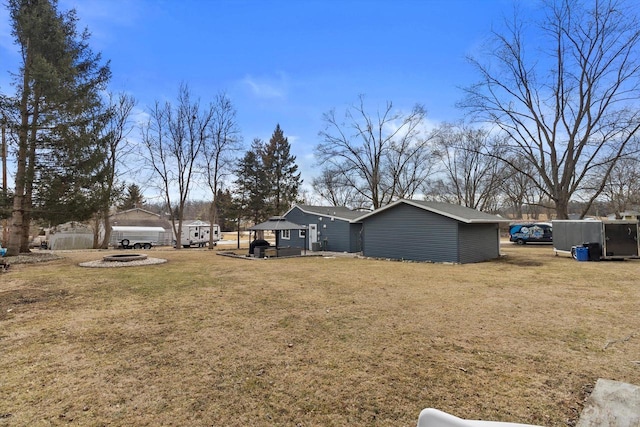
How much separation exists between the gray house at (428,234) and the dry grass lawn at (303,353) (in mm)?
6795

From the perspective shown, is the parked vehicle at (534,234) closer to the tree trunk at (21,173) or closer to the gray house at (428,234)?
the gray house at (428,234)

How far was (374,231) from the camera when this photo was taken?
17.9 meters

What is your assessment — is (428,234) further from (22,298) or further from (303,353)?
(22,298)

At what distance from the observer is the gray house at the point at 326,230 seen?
20.9m

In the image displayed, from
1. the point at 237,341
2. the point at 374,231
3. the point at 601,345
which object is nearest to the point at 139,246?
the point at 374,231

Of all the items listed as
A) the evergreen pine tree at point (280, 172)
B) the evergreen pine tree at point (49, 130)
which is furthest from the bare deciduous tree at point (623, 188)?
the evergreen pine tree at point (49, 130)

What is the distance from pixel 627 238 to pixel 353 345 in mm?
16804

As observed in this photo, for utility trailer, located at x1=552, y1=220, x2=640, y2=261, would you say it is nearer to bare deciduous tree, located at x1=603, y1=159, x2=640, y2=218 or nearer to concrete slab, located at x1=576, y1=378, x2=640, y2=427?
concrete slab, located at x1=576, y1=378, x2=640, y2=427

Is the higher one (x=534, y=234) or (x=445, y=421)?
(x=534, y=234)

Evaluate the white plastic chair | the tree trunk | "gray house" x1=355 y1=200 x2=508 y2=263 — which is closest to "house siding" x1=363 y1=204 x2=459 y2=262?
"gray house" x1=355 y1=200 x2=508 y2=263

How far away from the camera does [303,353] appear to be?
411 centimetres

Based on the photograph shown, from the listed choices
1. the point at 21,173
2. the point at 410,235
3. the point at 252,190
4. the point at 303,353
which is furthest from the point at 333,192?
the point at 303,353

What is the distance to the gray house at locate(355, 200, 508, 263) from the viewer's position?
1499 centimetres

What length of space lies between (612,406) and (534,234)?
90.6 ft
